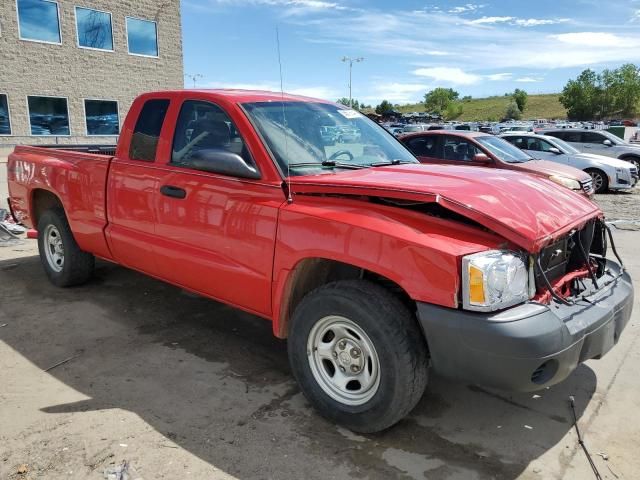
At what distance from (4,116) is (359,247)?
78.2 ft

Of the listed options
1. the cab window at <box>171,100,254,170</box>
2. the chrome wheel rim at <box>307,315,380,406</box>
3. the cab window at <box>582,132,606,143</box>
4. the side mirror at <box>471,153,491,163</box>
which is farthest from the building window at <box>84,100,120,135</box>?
the chrome wheel rim at <box>307,315,380,406</box>

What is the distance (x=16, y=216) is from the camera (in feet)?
20.6

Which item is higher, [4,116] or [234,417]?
[4,116]

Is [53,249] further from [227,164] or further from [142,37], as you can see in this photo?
[142,37]

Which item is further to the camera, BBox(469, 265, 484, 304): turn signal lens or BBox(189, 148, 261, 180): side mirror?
BBox(189, 148, 261, 180): side mirror

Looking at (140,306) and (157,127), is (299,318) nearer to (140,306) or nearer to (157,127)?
(157,127)

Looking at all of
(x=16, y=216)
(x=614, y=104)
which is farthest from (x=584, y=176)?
(x=614, y=104)

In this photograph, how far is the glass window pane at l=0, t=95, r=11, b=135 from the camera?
22.0m

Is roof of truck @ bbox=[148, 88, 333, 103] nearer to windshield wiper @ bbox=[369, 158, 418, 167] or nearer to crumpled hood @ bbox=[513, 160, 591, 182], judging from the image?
windshield wiper @ bbox=[369, 158, 418, 167]

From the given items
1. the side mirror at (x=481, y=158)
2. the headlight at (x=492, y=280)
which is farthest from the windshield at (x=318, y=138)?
the side mirror at (x=481, y=158)

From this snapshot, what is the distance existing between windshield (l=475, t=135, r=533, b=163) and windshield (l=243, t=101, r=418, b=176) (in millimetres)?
6562

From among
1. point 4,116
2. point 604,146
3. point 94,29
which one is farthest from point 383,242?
point 94,29

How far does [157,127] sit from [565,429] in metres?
3.53

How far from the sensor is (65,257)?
5367 mm
